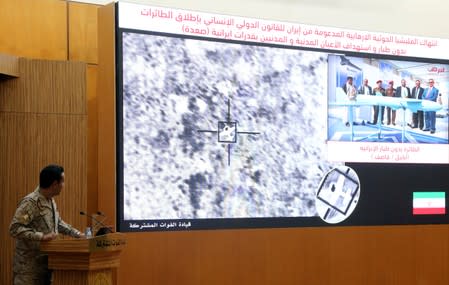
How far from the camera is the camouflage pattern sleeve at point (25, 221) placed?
15.9 ft

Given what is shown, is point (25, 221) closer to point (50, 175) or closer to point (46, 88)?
point (50, 175)

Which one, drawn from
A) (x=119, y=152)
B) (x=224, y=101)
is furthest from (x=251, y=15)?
(x=119, y=152)

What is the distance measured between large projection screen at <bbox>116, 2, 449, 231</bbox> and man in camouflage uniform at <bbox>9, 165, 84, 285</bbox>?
1.45 m

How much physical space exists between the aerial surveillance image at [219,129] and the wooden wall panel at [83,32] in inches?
20.8

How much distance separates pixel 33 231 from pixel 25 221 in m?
0.09

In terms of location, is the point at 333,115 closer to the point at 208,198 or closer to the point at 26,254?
the point at 208,198

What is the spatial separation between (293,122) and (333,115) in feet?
1.55

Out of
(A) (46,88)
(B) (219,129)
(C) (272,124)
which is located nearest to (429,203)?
(C) (272,124)

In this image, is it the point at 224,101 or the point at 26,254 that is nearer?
the point at 26,254

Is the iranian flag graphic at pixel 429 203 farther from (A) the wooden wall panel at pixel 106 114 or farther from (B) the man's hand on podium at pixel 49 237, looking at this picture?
(B) the man's hand on podium at pixel 49 237

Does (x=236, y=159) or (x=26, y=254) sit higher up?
(x=236, y=159)

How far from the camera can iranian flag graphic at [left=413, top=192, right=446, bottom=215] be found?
25.7ft

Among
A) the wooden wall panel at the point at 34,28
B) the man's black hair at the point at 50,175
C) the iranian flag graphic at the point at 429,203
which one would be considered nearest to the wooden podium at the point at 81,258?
the man's black hair at the point at 50,175

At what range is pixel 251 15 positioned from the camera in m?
7.41
